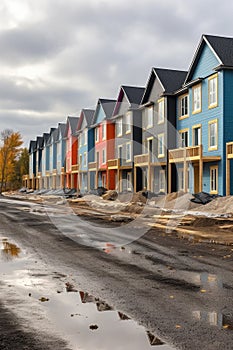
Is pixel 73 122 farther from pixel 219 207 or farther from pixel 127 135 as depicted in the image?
pixel 219 207

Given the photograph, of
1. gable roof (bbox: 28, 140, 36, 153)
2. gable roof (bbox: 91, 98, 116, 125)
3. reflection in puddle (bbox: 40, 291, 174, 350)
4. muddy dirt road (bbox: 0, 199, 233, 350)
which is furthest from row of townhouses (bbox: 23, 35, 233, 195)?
gable roof (bbox: 28, 140, 36, 153)

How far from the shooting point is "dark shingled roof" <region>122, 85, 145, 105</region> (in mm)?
41719

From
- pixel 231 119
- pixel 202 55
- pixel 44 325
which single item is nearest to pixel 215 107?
pixel 231 119

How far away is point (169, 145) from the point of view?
3475cm

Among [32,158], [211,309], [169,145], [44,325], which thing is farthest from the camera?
[32,158]

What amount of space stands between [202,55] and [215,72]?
278cm

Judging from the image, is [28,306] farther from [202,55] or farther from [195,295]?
[202,55]

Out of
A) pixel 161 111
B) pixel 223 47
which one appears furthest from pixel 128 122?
pixel 223 47

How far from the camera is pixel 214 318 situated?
560 centimetres

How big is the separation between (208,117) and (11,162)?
226 feet

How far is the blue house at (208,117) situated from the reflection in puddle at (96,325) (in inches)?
845

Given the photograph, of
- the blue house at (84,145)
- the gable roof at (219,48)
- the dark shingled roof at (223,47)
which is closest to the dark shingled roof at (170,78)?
the gable roof at (219,48)

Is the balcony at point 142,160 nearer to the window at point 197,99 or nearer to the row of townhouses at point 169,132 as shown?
the row of townhouses at point 169,132

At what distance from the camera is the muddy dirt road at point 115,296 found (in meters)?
4.88
